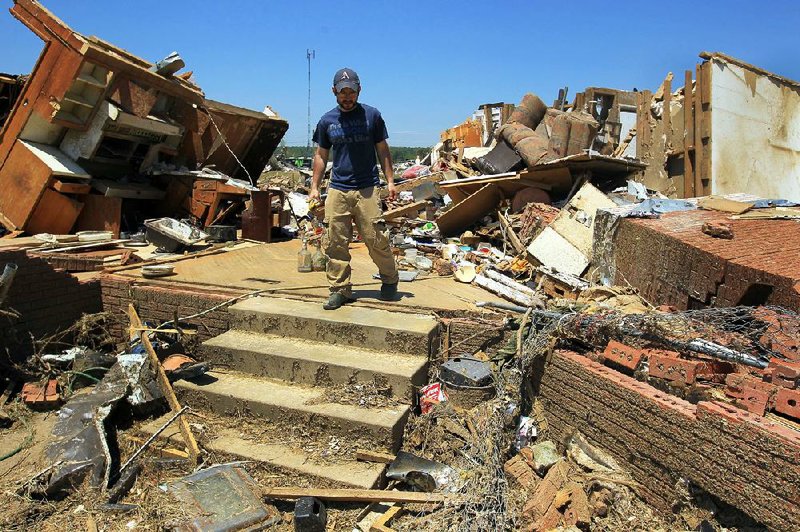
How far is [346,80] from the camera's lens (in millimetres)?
4414

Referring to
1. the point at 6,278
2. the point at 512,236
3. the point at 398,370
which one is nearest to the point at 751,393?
the point at 398,370

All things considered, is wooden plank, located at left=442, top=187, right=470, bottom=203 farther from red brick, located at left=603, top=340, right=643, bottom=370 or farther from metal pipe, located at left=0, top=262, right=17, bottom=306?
metal pipe, located at left=0, top=262, right=17, bottom=306

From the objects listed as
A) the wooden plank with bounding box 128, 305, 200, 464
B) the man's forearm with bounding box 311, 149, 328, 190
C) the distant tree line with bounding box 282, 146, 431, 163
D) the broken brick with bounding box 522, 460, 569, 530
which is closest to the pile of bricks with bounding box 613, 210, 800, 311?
the broken brick with bounding box 522, 460, 569, 530

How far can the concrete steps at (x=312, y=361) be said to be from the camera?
13.4 ft

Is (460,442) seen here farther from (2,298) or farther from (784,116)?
(784,116)

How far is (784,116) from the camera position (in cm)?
1112

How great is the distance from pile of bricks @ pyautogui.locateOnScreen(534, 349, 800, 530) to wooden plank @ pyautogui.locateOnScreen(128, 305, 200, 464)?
2.55 m

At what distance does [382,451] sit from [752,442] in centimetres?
214

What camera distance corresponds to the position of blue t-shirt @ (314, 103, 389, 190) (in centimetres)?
462

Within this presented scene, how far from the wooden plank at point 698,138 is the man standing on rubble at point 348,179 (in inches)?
304

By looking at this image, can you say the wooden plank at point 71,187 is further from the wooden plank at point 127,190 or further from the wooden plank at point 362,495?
the wooden plank at point 362,495

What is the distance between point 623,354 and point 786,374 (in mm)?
914

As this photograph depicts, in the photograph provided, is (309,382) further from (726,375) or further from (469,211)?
(469,211)

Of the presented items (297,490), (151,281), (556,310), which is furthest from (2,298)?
(556,310)
